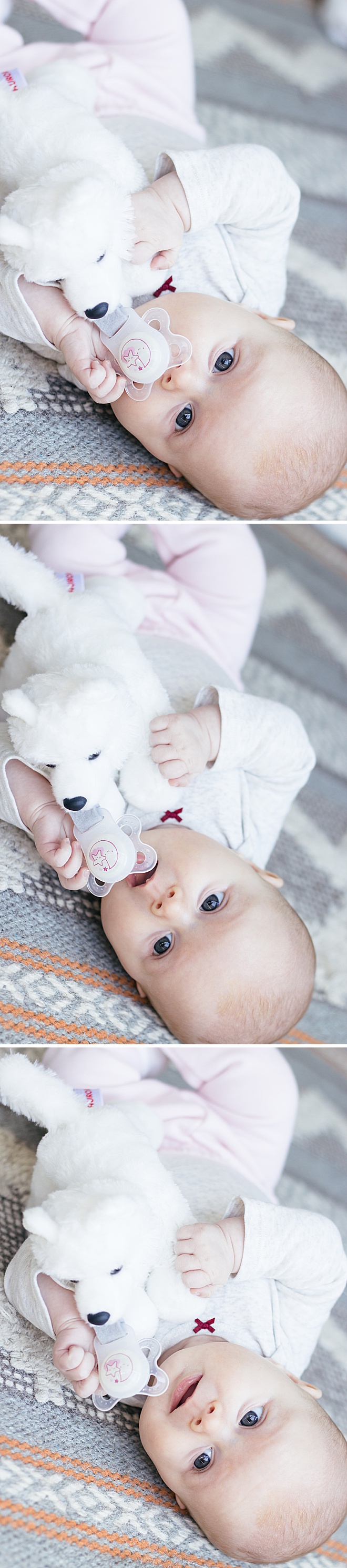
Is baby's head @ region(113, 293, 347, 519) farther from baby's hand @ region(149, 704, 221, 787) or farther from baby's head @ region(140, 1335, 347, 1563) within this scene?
baby's head @ region(140, 1335, 347, 1563)

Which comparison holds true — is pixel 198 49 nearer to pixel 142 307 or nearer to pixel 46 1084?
pixel 142 307

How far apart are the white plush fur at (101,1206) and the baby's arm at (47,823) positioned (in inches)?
6.9

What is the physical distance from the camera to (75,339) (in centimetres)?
76

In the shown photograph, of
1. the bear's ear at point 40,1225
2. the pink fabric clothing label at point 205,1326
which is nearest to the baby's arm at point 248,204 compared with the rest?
the bear's ear at point 40,1225

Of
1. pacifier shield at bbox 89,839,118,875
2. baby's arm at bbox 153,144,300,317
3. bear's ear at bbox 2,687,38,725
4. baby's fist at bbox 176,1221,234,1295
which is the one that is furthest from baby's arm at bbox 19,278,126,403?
baby's fist at bbox 176,1221,234,1295

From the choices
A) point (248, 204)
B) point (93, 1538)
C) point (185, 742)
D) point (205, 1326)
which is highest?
point (248, 204)

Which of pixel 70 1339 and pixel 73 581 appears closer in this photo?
pixel 70 1339

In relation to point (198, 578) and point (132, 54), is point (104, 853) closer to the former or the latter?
point (198, 578)

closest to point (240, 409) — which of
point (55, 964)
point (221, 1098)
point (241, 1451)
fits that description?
point (55, 964)

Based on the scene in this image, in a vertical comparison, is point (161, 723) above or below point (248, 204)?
below

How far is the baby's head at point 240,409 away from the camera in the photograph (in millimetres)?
796

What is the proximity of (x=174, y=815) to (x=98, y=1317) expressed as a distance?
0.39m

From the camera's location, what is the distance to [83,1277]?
754 millimetres

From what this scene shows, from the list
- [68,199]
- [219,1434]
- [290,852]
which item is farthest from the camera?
[290,852]
